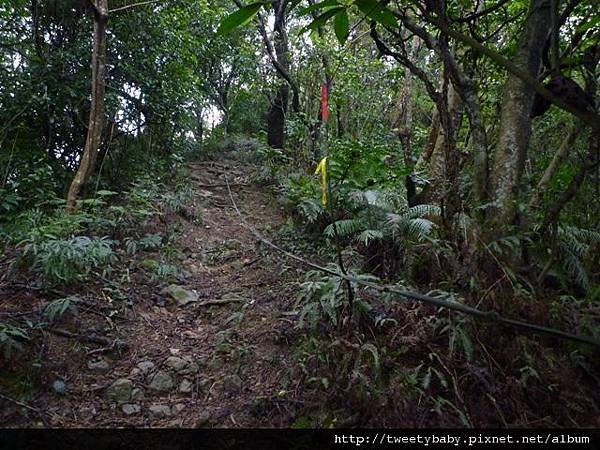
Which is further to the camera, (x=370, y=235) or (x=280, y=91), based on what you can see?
(x=280, y=91)

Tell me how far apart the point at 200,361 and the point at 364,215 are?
2272 millimetres

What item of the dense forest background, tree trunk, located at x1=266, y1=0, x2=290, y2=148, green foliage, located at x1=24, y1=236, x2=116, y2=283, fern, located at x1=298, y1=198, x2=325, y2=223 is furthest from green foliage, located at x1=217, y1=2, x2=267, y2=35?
tree trunk, located at x1=266, y1=0, x2=290, y2=148

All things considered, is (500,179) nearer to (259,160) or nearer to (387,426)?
(387,426)

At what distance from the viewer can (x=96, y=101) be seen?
500cm

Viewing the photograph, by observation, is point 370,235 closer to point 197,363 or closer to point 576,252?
point 576,252

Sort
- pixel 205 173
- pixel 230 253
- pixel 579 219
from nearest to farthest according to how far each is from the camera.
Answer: pixel 579 219 < pixel 230 253 < pixel 205 173

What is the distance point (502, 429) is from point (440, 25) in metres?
2.06

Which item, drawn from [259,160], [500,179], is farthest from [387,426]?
[259,160]

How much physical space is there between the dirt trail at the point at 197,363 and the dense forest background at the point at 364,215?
0.17 feet

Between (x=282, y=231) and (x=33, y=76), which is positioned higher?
(x=33, y=76)

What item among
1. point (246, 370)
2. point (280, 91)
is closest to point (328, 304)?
point (246, 370)

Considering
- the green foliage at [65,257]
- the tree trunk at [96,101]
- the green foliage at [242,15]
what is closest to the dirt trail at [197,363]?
the green foliage at [65,257]

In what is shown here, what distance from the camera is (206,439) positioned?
8.01 ft

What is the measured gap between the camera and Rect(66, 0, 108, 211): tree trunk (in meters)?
4.78
